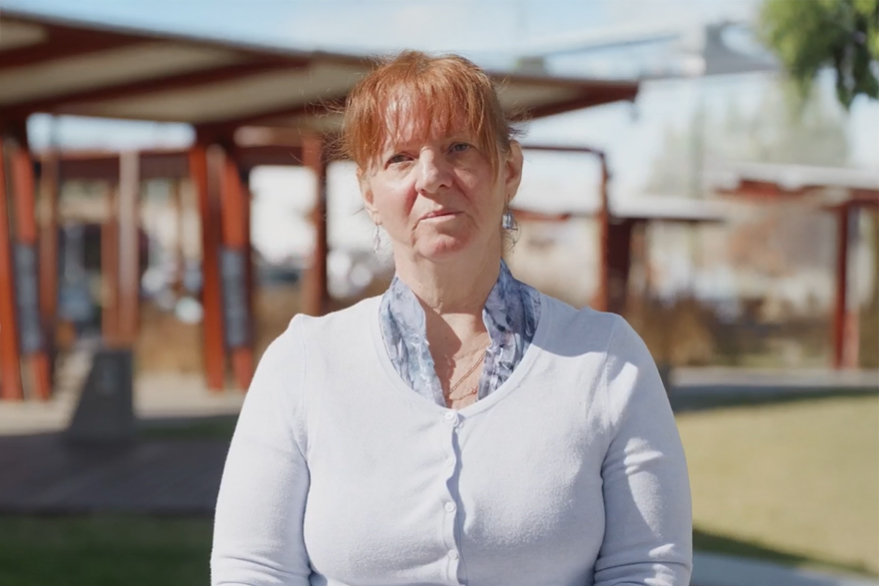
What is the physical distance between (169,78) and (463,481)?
8.18 m

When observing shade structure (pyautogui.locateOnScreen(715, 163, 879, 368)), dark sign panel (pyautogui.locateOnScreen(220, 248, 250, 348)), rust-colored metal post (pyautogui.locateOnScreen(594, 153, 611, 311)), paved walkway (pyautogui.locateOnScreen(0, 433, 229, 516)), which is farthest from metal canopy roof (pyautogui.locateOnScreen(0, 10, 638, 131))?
shade structure (pyautogui.locateOnScreen(715, 163, 879, 368))

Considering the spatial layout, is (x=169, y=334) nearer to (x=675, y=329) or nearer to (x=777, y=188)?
(x=675, y=329)

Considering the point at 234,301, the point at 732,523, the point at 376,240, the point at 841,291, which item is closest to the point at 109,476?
the point at 732,523

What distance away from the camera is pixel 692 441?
1012 centimetres

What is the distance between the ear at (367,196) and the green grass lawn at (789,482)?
4507 mm

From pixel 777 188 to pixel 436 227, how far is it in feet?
60.1

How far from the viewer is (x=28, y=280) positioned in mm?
11820

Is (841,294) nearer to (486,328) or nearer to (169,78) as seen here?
(169,78)

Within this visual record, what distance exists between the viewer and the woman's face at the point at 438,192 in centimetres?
195

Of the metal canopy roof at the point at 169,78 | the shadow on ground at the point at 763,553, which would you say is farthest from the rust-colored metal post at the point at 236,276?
the shadow on ground at the point at 763,553

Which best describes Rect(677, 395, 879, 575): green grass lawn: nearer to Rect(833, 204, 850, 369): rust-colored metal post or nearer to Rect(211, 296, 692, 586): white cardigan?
Rect(211, 296, 692, 586): white cardigan

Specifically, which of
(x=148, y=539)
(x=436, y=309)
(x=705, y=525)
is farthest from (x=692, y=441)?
(x=436, y=309)

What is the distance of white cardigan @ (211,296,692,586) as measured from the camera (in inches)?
73.3

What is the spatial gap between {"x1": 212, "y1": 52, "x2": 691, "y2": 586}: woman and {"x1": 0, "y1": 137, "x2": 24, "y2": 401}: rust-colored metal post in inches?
414
